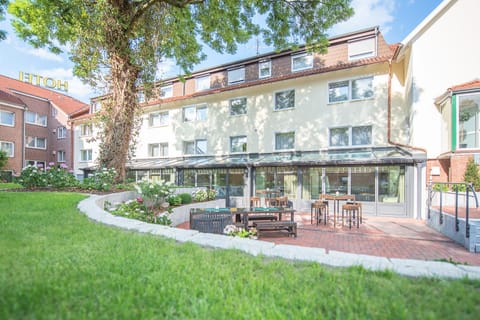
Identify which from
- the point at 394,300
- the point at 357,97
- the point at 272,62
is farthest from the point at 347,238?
the point at 272,62

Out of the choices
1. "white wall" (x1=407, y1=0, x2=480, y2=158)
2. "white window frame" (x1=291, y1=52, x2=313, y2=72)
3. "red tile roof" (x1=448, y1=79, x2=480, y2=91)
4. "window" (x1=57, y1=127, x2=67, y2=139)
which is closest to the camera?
"red tile roof" (x1=448, y1=79, x2=480, y2=91)

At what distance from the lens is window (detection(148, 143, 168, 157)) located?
836 inches

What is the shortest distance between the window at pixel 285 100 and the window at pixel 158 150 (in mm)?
10584

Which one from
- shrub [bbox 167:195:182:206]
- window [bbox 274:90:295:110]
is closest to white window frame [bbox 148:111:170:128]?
window [bbox 274:90:295:110]

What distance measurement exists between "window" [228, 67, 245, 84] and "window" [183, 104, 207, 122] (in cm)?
294

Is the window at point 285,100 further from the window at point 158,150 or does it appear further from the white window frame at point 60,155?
the white window frame at point 60,155

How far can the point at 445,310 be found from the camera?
6.16 ft

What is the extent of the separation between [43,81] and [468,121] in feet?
149

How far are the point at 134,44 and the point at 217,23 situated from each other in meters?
3.96

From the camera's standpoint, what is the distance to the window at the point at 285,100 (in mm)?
16188

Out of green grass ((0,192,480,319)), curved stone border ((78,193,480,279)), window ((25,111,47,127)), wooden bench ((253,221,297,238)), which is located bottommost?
wooden bench ((253,221,297,238))

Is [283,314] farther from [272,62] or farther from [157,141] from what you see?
[157,141]

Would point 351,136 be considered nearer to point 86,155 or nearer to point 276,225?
point 276,225

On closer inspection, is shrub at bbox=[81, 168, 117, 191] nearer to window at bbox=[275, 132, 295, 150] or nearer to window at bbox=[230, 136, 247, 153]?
window at bbox=[230, 136, 247, 153]
